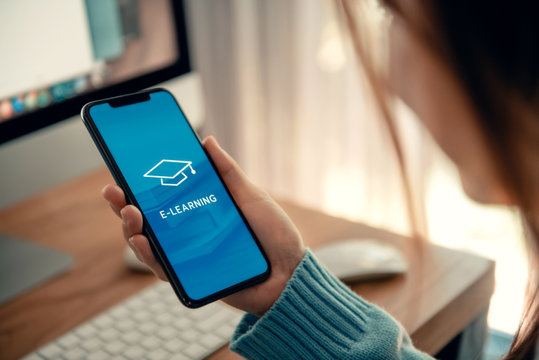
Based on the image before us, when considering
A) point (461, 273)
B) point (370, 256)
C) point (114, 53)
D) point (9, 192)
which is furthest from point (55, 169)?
point (461, 273)

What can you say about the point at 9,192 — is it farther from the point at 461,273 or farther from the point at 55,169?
the point at 461,273

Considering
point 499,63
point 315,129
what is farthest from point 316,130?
point 499,63

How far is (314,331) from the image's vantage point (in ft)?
1.66

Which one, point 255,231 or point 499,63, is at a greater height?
point 499,63

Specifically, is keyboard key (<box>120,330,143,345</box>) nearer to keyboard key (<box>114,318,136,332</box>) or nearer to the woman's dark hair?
keyboard key (<box>114,318,136,332</box>)

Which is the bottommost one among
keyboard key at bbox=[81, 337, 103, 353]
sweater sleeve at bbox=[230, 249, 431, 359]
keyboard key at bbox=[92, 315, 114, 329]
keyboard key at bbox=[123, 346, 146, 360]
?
keyboard key at bbox=[92, 315, 114, 329]

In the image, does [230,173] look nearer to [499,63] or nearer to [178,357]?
[178,357]

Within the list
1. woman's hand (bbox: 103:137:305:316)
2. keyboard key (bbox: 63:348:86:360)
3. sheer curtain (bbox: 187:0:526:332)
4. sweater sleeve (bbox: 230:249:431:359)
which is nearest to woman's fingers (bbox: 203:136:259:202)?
woman's hand (bbox: 103:137:305:316)

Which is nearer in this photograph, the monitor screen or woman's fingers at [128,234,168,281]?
woman's fingers at [128,234,168,281]

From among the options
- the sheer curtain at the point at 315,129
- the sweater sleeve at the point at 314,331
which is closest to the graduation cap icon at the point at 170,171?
the sweater sleeve at the point at 314,331

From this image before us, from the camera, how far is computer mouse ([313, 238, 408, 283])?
0.64 metres

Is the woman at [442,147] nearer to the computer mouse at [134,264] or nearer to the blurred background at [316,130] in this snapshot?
the computer mouse at [134,264]

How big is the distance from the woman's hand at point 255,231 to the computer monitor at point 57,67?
204 millimetres

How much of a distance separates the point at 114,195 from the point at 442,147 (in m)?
0.30
